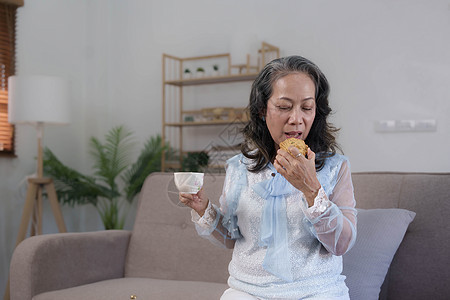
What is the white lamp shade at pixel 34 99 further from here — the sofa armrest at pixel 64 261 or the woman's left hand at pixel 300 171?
the woman's left hand at pixel 300 171

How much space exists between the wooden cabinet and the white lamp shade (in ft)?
3.19

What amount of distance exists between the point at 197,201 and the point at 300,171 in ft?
1.19

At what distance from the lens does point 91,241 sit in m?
2.38

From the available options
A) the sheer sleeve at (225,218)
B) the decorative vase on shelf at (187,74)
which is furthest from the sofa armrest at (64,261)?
the decorative vase on shelf at (187,74)

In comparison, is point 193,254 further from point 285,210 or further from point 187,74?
point 187,74

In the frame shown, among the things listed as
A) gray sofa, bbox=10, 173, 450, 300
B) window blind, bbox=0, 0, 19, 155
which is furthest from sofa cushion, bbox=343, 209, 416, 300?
window blind, bbox=0, 0, 19, 155

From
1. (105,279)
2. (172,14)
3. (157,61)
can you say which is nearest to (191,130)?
(157,61)

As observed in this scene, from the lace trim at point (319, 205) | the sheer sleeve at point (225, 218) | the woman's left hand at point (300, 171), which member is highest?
the woman's left hand at point (300, 171)

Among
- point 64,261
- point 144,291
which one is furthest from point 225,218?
point 64,261

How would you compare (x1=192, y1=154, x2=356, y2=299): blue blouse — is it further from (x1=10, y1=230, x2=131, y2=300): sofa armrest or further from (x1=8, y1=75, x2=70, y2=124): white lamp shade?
(x1=8, y1=75, x2=70, y2=124): white lamp shade

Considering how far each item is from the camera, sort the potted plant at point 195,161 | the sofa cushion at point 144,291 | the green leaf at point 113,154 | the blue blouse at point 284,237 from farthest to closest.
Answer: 1. the green leaf at point 113,154
2. the potted plant at point 195,161
3. the sofa cushion at point 144,291
4. the blue blouse at point 284,237

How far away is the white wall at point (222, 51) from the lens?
3.83 metres

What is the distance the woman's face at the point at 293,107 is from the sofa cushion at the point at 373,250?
22.6 inches

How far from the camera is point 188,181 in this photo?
4.63 ft
